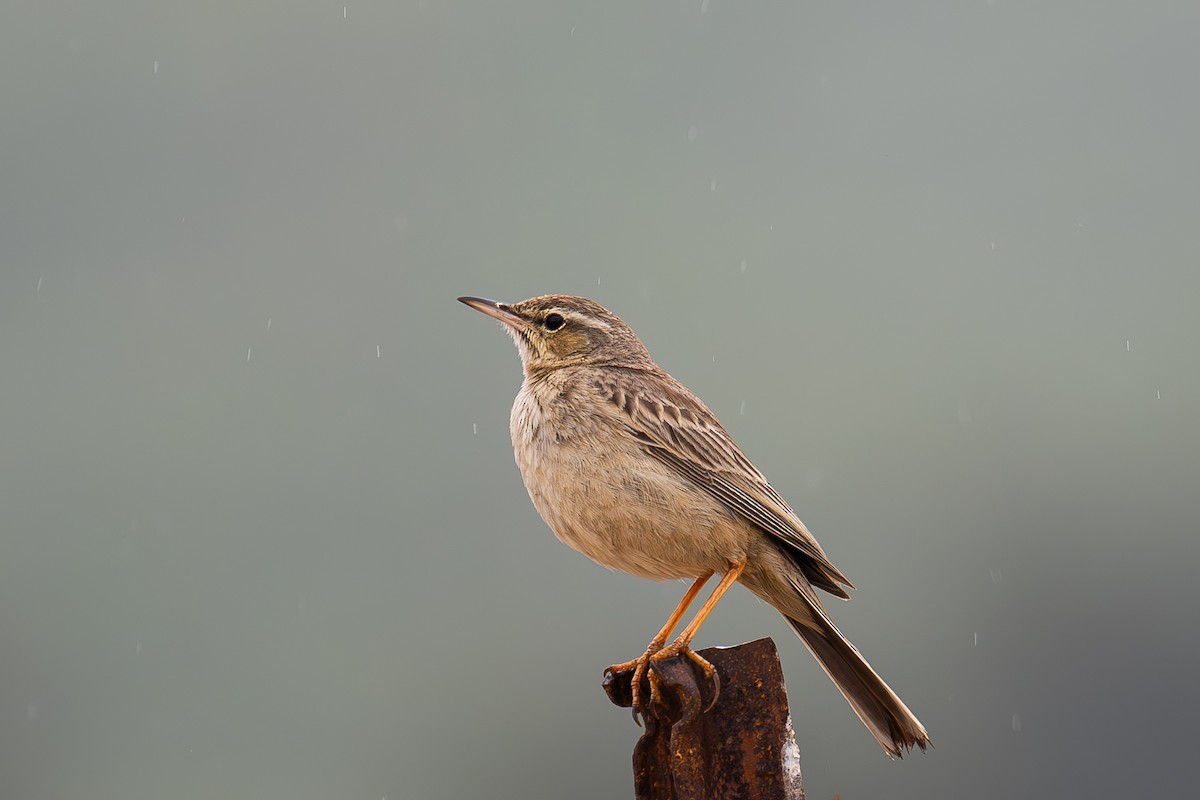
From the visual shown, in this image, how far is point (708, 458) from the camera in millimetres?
8250

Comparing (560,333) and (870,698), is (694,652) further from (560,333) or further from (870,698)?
(560,333)

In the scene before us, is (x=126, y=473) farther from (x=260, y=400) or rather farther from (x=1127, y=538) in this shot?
(x=1127, y=538)

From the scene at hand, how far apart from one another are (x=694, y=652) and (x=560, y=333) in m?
3.82

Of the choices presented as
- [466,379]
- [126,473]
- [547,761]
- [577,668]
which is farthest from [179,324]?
[547,761]

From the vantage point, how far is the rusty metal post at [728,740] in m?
4.75

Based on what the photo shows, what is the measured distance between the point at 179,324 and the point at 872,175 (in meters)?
80.1

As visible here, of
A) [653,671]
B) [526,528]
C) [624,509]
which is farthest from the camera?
[526,528]

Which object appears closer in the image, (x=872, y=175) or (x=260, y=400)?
(x=260, y=400)

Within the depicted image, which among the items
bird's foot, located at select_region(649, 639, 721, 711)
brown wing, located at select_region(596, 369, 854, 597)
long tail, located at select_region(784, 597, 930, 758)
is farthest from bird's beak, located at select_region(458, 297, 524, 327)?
bird's foot, located at select_region(649, 639, 721, 711)

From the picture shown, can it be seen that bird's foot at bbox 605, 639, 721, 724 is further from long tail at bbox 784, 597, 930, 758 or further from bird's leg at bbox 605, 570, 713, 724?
long tail at bbox 784, 597, 930, 758

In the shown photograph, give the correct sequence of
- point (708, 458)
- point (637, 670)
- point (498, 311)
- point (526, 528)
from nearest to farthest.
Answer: point (637, 670) < point (708, 458) < point (498, 311) < point (526, 528)

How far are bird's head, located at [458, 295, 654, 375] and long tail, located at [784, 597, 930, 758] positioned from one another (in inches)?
92.2

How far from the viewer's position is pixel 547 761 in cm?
5347

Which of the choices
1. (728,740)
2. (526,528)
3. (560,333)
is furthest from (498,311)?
(526,528)
